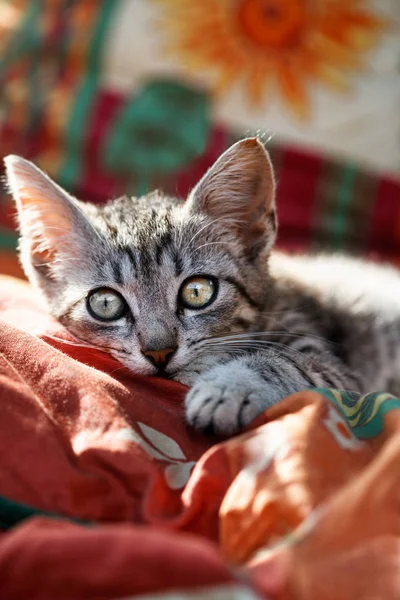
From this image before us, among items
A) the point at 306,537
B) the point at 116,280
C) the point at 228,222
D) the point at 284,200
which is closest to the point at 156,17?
the point at 284,200

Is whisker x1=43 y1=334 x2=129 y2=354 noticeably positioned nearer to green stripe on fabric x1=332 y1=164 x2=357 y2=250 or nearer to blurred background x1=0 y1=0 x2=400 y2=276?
blurred background x1=0 y1=0 x2=400 y2=276

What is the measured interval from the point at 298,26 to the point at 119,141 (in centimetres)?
74

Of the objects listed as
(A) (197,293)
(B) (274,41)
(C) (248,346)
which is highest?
(B) (274,41)

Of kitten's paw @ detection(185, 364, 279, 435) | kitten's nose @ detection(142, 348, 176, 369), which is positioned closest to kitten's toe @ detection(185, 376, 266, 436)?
kitten's paw @ detection(185, 364, 279, 435)

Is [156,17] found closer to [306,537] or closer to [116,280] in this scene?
[116,280]

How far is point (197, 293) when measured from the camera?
112cm

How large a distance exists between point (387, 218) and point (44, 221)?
4.07 feet

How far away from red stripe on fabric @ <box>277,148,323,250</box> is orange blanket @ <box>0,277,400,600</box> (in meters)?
1.20

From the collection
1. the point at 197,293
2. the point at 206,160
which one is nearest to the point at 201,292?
the point at 197,293

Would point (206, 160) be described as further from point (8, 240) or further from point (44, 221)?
point (44, 221)

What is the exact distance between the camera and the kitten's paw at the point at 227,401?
870mm

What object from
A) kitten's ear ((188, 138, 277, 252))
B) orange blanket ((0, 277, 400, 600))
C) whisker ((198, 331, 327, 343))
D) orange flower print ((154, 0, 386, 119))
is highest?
orange flower print ((154, 0, 386, 119))

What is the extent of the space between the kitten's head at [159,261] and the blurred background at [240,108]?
0.81 m

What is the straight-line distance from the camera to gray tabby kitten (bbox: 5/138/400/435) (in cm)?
105
